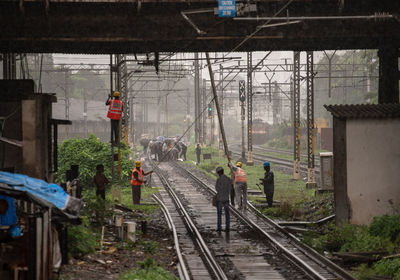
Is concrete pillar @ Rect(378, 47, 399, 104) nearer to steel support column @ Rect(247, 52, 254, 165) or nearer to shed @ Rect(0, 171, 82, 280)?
shed @ Rect(0, 171, 82, 280)

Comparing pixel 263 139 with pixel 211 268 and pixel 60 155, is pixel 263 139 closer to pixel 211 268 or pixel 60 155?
pixel 60 155

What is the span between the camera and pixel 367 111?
1488 centimetres

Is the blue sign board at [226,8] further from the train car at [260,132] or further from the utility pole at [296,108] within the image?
the train car at [260,132]

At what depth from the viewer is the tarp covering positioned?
890 cm

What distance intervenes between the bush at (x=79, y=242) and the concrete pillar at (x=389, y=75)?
32.9 feet

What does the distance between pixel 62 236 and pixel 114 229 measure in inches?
203

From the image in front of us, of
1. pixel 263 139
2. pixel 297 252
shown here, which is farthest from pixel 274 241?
pixel 263 139

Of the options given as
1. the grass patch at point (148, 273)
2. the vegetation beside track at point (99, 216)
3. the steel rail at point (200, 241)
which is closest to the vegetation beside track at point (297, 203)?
the steel rail at point (200, 241)

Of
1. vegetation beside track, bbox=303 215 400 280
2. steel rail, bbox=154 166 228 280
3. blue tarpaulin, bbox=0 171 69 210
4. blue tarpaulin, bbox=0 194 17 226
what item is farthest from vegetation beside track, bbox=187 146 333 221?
blue tarpaulin, bbox=0 171 69 210

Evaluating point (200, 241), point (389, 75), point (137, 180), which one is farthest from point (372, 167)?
point (137, 180)

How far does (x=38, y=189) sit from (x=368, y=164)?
8981mm

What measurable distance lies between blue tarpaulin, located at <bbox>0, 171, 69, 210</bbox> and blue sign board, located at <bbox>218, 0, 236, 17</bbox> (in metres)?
6.19

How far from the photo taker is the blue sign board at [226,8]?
44.2 ft

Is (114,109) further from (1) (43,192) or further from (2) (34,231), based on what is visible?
(2) (34,231)
